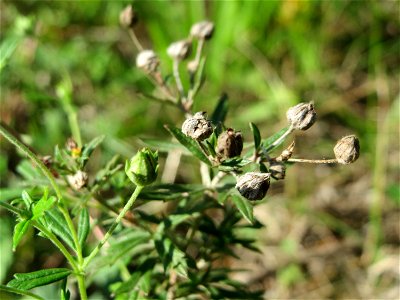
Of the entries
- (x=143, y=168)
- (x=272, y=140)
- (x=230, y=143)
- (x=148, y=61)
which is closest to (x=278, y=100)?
(x=148, y=61)

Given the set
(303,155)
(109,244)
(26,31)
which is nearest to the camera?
(109,244)

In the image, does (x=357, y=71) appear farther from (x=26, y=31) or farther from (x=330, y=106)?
(x=26, y=31)

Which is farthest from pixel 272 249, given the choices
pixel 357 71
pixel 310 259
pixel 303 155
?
pixel 357 71

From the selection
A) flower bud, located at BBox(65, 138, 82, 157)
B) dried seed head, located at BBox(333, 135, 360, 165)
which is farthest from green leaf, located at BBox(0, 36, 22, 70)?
dried seed head, located at BBox(333, 135, 360, 165)

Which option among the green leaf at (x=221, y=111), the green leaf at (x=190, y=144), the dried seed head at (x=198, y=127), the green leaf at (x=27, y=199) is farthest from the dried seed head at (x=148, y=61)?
the green leaf at (x=27, y=199)

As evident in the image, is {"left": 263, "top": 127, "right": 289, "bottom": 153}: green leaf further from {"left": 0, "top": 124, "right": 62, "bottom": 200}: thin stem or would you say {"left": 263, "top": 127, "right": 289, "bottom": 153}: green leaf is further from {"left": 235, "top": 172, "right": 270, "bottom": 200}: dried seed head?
{"left": 0, "top": 124, "right": 62, "bottom": 200}: thin stem

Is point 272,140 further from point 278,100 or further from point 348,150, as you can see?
point 278,100
